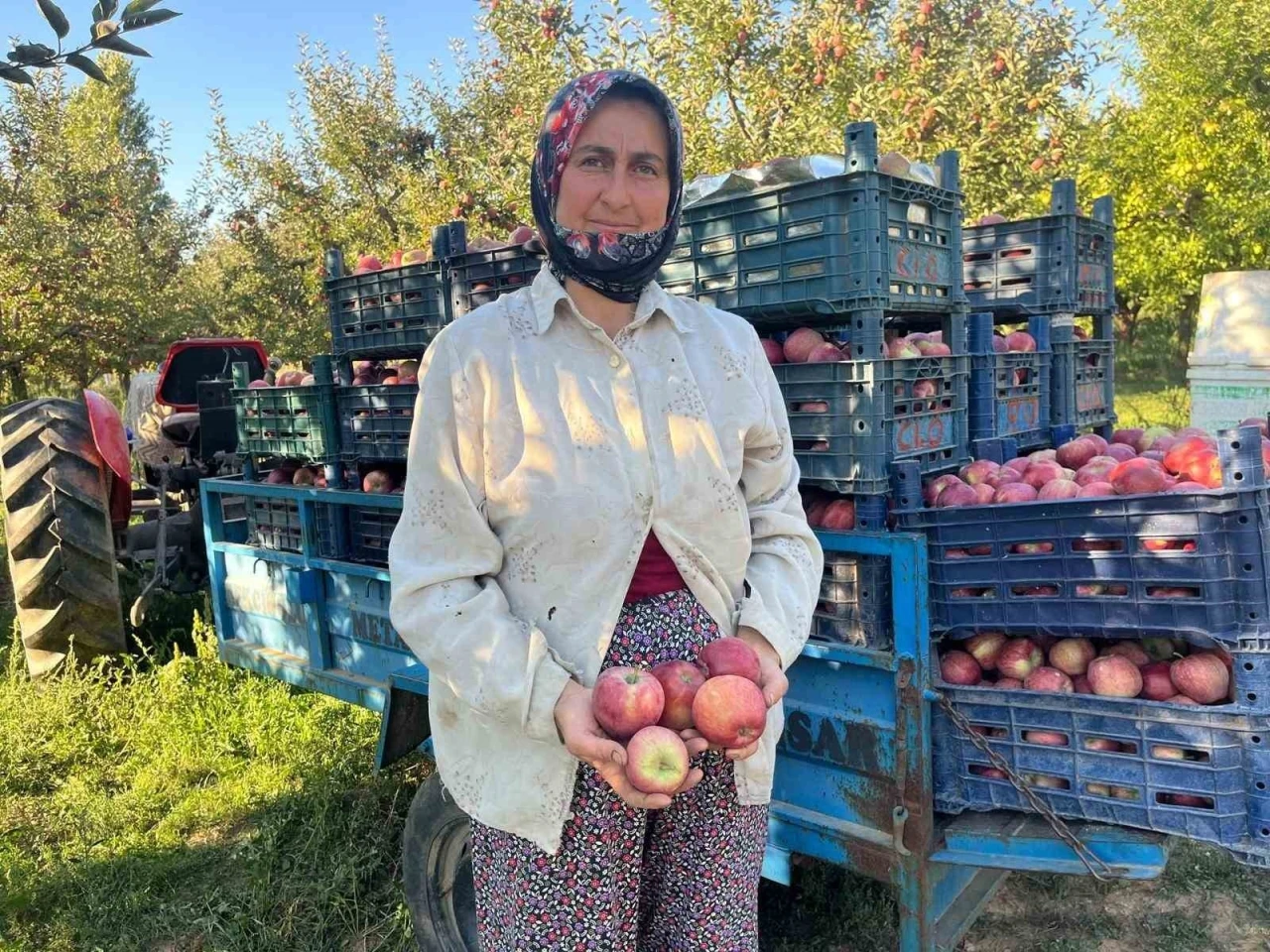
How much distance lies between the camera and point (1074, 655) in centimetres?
253

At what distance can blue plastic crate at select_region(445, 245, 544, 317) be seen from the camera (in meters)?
4.02

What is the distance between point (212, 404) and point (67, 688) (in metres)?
2.07

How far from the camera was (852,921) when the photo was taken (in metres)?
3.37

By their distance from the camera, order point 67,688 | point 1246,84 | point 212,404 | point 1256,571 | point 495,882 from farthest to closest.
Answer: point 1246,84 < point 212,404 < point 67,688 < point 1256,571 < point 495,882

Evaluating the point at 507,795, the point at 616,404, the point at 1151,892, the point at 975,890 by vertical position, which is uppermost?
the point at 616,404

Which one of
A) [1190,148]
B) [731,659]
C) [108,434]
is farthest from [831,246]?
[1190,148]

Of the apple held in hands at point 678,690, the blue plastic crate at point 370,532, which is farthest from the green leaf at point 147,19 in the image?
the blue plastic crate at point 370,532

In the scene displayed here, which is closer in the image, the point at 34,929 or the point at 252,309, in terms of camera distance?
the point at 34,929

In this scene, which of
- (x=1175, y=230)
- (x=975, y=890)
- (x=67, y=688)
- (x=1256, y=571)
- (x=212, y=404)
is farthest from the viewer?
(x=1175, y=230)

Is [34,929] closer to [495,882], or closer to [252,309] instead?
[495,882]

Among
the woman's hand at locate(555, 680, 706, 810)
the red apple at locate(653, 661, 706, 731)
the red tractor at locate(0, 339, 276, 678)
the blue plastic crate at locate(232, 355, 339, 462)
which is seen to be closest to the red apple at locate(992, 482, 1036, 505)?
the red apple at locate(653, 661, 706, 731)

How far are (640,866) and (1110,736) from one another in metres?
1.31

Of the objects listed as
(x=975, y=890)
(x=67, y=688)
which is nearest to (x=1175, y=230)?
(x=975, y=890)

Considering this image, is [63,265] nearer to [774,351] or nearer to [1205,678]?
[774,351]
